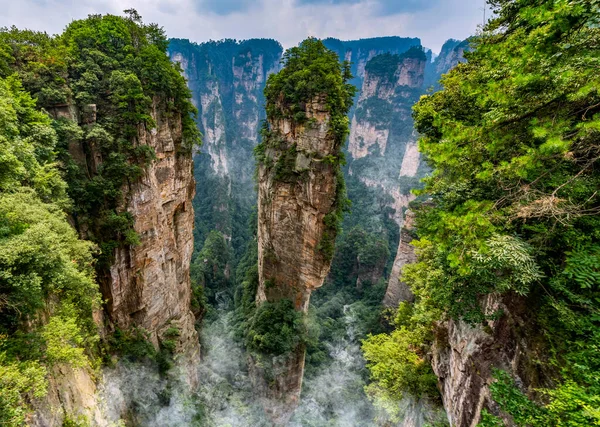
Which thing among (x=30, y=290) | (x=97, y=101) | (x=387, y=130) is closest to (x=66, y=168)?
(x=97, y=101)

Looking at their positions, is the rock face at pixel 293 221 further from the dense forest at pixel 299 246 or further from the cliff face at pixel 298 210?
the dense forest at pixel 299 246

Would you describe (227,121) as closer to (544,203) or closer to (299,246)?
(299,246)

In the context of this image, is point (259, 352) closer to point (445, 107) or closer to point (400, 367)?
point (400, 367)

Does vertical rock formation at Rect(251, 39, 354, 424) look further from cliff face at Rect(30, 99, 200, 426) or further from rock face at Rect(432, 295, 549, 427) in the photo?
rock face at Rect(432, 295, 549, 427)

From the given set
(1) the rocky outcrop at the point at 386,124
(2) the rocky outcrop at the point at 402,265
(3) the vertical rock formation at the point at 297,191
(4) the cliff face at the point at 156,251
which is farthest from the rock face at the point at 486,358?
(1) the rocky outcrop at the point at 386,124

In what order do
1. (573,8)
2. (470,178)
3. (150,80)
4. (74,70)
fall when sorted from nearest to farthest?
(573,8)
(470,178)
(74,70)
(150,80)

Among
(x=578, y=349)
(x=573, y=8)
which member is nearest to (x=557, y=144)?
(x=573, y=8)
